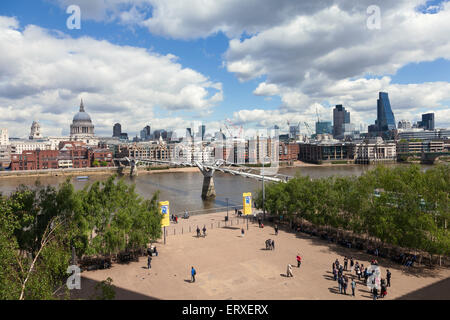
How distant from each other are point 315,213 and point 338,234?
2.04 metres

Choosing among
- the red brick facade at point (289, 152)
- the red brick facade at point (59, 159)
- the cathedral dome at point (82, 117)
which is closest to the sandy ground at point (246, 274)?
the red brick facade at point (59, 159)

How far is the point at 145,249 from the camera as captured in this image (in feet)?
58.1

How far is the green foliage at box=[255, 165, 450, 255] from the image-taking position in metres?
14.9

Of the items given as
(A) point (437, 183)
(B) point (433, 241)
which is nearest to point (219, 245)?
(B) point (433, 241)

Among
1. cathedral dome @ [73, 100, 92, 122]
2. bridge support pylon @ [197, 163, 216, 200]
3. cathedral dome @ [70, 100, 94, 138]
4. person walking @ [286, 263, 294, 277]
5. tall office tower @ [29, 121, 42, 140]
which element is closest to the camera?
person walking @ [286, 263, 294, 277]

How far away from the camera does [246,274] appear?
14.1 m

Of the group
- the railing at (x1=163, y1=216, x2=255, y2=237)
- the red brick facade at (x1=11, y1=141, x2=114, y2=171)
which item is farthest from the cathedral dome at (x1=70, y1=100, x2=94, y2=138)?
the railing at (x1=163, y1=216, x2=255, y2=237)

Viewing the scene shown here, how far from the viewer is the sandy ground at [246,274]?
12.1m

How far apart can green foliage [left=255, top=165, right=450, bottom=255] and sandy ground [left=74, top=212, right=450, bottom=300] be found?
5.00 feet

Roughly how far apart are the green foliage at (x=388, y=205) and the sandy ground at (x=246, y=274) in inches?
60.0

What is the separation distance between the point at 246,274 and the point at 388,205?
29.7ft

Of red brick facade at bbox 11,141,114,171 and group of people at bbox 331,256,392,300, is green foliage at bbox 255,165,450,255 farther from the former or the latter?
red brick facade at bbox 11,141,114,171

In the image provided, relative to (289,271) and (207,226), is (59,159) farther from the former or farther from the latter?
(289,271)
